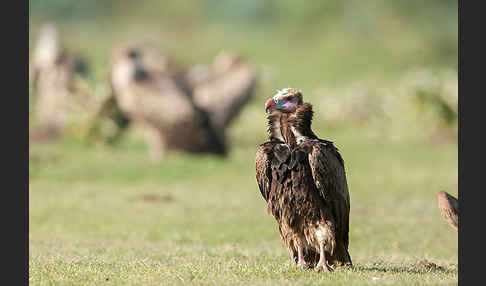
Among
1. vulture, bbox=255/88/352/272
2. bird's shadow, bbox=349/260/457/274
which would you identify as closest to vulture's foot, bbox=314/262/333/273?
vulture, bbox=255/88/352/272

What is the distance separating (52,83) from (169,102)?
21.3 feet

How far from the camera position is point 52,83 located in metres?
25.8

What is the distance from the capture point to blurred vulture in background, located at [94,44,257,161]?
2075 centimetres

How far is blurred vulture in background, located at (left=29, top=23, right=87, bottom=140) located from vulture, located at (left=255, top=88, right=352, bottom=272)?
17.4 meters

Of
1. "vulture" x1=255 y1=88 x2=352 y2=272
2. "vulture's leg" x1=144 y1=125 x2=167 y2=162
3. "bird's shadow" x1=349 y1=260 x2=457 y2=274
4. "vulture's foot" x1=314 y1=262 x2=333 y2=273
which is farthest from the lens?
"vulture's leg" x1=144 y1=125 x2=167 y2=162

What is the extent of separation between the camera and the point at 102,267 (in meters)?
8.55

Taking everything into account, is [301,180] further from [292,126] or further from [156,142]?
[156,142]

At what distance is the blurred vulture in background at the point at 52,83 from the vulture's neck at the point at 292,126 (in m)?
17.4

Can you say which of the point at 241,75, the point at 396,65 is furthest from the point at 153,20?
the point at 241,75

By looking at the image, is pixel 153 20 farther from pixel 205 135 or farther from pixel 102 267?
pixel 102 267

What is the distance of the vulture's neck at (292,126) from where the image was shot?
8156 mm

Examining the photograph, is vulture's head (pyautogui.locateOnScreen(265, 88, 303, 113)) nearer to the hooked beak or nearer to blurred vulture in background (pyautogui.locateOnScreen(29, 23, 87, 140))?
the hooked beak

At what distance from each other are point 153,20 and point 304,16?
2685 centimetres

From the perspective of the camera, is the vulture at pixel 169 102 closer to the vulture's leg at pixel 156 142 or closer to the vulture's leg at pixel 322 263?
the vulture's leg at pixel 156 142
